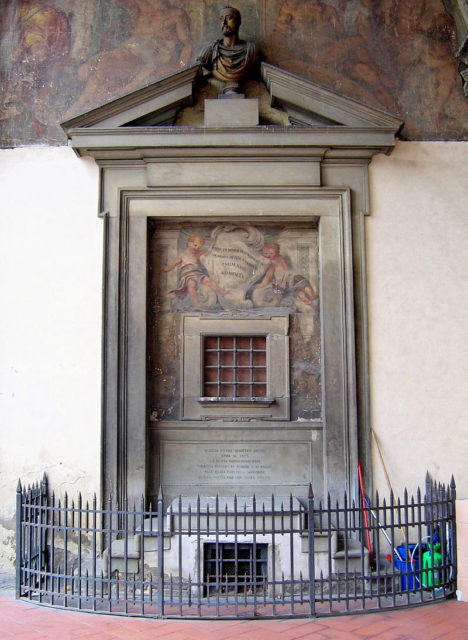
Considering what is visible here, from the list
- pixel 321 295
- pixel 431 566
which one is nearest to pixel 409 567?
pixel 431 566

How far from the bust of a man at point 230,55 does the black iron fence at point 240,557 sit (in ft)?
16.1

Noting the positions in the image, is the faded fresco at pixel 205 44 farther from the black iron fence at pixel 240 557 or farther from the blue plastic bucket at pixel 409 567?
the blue plastic bucket at pixel 409 567

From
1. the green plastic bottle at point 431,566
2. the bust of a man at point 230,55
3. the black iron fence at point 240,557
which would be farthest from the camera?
the bust of a man at point 230,55

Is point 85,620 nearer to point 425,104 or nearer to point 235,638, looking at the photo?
point 235,638

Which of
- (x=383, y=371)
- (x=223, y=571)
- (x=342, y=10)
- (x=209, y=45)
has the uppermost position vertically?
(x=342, y=10)

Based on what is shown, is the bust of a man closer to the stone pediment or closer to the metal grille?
the stone pediment

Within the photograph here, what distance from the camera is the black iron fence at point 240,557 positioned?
5.82m

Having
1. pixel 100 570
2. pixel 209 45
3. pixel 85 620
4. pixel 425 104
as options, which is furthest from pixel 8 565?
pixel 425 104

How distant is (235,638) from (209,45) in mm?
6387

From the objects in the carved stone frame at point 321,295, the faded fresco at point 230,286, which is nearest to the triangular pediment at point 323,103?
the carved stone frame at point 321,295

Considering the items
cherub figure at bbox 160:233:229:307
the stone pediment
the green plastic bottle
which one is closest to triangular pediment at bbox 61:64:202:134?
the stone pediment

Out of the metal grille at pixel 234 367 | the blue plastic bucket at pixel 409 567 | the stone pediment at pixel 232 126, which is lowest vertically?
the blue plastic bucket at pixel 409 567

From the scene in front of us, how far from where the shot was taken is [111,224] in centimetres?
770

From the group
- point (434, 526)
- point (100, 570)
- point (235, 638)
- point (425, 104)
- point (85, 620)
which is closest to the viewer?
point (235, 638)
